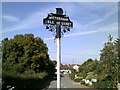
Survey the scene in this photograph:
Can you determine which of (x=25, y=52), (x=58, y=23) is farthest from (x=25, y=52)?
(x=58, y=23)

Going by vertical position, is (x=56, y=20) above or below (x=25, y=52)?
above

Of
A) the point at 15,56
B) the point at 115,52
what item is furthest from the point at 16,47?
the point at 115,52

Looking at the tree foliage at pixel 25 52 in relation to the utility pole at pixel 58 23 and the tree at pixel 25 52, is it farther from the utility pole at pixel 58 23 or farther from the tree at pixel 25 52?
the utility pole at pixel 58 23

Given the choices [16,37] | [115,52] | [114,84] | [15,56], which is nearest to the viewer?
[114,84]

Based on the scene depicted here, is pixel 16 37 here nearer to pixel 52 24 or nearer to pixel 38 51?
pixel 38 51

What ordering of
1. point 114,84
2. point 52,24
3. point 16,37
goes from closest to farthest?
point 52,24 → point 114,84 → point 16,37

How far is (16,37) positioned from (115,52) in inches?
710

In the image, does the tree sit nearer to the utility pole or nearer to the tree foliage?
the tree foliage

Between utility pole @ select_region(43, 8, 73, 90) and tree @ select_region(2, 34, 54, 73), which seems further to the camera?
tree @ select_region(2, 34, 54, 73)

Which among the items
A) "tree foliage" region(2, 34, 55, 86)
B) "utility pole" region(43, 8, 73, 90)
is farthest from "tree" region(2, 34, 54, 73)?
"utility pole" region(43, 8, 73, 90)

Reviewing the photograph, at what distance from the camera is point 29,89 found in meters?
16.9

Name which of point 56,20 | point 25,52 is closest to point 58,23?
point 56,20

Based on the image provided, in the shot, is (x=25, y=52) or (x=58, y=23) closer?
(x=58, y=23)

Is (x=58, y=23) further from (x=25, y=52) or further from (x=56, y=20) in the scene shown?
(x=25, y=52)
